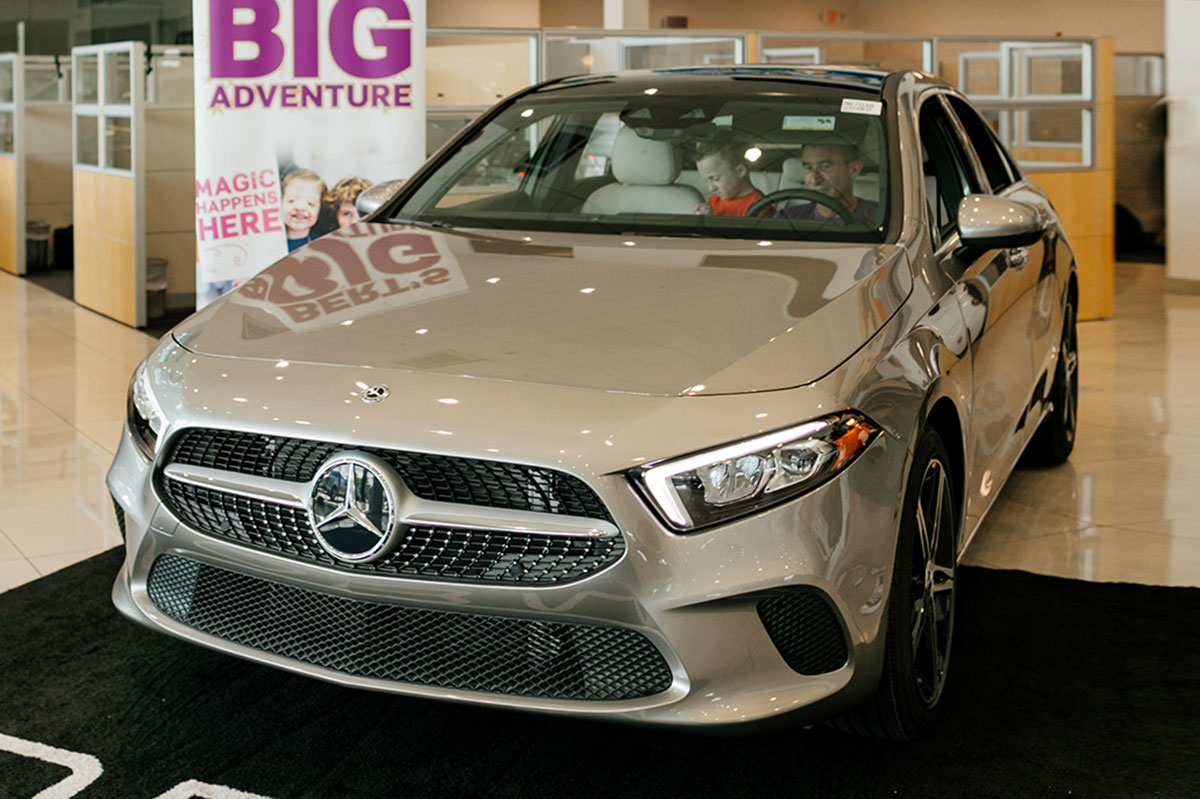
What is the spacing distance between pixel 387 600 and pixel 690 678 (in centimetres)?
44

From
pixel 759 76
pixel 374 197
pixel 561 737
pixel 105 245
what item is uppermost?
pixel 759 76

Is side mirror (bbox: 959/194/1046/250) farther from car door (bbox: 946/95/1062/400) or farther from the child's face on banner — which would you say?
the child's face on banner

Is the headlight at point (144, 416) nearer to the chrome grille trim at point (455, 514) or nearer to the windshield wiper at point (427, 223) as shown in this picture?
the chrome grille trim at point (455, 514)

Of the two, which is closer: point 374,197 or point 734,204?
point 734,204

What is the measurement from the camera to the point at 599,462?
1.75 metres

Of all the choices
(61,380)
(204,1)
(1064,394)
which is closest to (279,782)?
(1064,394)

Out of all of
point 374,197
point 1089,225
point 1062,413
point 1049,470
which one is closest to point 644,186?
point 374,197

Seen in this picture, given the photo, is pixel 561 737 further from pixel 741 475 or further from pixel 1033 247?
pixel 1033 247

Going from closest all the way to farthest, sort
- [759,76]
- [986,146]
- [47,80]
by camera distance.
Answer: [759,76], [986,146], [47,80]

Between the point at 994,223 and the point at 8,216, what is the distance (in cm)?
892

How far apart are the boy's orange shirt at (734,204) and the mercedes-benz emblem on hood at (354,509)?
3.71 feet

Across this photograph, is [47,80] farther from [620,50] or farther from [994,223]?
[994,223]

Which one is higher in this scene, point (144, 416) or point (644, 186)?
point (644, 186)

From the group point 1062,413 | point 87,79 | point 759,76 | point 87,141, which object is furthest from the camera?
point 87,141
